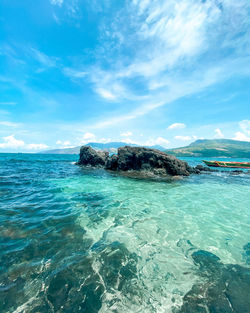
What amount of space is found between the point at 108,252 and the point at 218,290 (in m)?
3.77

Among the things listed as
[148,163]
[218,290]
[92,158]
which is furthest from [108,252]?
[92,158]

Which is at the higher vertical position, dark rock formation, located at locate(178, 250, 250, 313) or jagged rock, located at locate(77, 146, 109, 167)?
jagged rock, located at locate(77, 146, 109, 167)

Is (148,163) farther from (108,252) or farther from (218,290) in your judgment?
(218,290)

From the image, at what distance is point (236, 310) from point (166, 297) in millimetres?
1725

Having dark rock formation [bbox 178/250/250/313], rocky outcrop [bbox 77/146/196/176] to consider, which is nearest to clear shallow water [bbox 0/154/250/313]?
dark rock formation [bbox 178/250/250/313]

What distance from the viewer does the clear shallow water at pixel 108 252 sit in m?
3.87

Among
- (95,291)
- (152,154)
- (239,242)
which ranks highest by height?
(152,154)

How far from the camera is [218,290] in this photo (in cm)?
424

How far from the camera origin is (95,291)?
4.07m

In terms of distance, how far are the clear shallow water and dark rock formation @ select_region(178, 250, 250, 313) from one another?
0.12 metres

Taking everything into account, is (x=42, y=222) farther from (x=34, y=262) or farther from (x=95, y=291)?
(x=95, y=291)

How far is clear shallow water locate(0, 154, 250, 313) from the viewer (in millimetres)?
3871

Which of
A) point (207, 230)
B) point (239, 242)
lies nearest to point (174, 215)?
point (207, 230)

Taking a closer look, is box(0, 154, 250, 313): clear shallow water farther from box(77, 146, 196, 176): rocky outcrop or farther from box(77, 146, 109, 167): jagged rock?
box(77, 146, 109, 167): jagged rock
